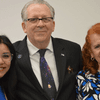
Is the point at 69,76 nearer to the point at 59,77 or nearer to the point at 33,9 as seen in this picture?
the point at 59,77

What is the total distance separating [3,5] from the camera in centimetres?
277

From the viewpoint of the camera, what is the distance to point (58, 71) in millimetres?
1593

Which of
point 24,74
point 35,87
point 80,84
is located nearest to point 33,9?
point 24,74

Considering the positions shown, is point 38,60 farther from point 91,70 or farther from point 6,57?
point 91,70

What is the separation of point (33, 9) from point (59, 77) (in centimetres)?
83

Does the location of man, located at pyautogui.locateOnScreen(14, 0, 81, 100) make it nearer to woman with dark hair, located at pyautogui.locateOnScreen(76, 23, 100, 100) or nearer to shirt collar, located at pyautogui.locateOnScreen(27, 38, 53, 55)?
shirt collar, located at pyautogui.locateOnScreen(27, 38, 53, 55)

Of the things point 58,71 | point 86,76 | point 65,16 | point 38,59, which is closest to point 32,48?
point 38,59

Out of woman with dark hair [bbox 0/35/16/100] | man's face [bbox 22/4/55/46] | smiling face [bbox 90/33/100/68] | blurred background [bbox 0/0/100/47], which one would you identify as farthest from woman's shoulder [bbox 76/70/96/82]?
blurred background [bbox 0/0/100/47]

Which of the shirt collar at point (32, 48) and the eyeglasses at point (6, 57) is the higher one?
the eyeglasses at point (6, 57)

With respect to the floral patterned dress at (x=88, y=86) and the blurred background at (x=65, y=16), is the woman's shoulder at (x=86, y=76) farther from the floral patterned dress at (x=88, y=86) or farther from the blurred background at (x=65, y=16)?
the blurred background at (x=65, y=16)

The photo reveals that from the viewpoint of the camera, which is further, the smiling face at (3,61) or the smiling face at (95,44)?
the smiling face at (95,44)

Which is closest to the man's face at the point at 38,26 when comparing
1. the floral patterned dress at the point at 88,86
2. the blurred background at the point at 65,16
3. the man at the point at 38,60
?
the man at the point at 38,60

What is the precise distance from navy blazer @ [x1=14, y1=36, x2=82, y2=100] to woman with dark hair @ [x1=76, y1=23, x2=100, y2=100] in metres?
0.11

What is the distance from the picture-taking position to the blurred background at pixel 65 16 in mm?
2787
